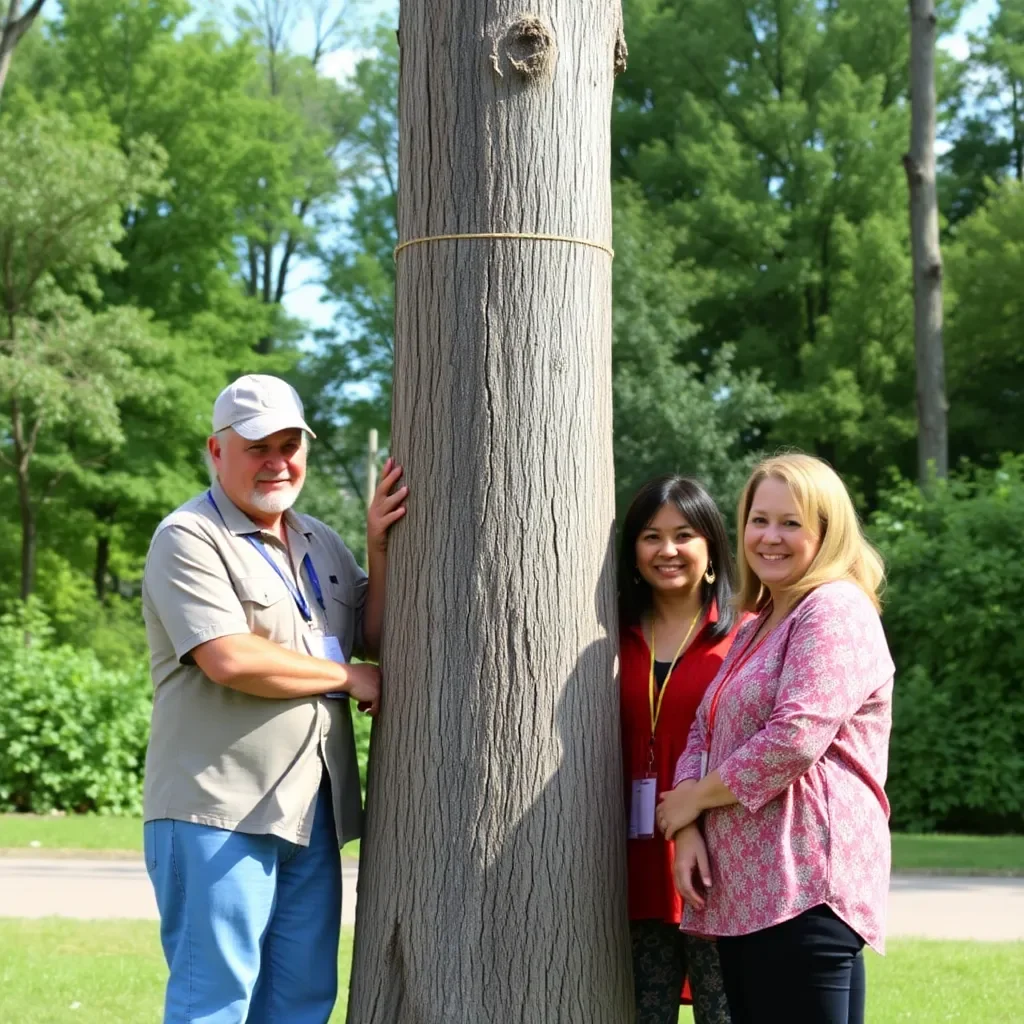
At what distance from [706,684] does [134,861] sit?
9160mm

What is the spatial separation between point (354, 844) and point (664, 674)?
933 centimetres

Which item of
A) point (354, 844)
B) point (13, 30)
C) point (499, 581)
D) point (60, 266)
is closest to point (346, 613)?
point (499, 581)

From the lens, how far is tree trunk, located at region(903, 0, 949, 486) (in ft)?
65.0

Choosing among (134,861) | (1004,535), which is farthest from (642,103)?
(134,861)

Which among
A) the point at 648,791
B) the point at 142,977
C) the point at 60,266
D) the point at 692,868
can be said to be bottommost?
the point at 142,977

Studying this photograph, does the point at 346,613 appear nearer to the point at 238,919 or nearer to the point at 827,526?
the point at 238,919

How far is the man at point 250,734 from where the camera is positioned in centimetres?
382

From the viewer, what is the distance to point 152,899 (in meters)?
10.1

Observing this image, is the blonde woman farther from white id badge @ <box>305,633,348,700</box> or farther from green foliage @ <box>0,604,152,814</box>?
green foliage @ <box>0,604,152,814</box>

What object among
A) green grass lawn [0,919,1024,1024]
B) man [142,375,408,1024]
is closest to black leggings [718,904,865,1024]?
man [142,375,408,1024]

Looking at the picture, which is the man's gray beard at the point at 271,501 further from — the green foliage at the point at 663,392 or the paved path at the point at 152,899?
the green foliage at the point at 663,392

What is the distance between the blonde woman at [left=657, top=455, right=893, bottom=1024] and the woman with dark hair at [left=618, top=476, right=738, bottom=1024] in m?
0.43

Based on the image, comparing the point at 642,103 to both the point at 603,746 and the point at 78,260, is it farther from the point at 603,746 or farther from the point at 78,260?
the point at 603,746

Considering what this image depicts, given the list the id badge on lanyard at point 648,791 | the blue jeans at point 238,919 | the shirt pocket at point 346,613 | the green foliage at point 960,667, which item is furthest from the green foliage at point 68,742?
the id badge on lanyard at point 648,791
